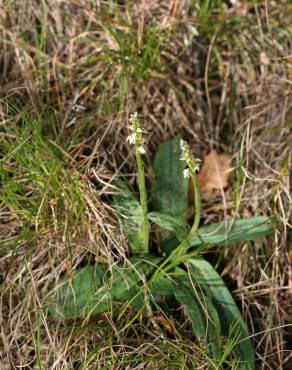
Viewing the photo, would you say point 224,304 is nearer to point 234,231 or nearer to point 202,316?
point 202,316

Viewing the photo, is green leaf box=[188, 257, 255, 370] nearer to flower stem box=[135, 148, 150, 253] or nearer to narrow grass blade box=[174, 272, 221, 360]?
narrow grass blade box=[174, 272, 221, 360]

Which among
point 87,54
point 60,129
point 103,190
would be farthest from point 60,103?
point 103,190

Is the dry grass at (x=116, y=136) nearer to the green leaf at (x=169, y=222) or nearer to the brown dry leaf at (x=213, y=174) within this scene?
the brown dry leaf at (x=213, y=174)

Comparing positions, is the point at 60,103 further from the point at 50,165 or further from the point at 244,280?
the point at 244,280

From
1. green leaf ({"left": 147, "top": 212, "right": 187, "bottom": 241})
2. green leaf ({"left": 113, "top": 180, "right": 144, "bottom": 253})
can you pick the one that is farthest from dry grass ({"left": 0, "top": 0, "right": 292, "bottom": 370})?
green leaf ({"left": 147, "top": 212, "right": 187, "bottom": 241})

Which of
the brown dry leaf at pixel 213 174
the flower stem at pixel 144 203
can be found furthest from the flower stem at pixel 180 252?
the brown dry leaf at pixel 213 174

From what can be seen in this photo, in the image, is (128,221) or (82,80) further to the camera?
(82,80)

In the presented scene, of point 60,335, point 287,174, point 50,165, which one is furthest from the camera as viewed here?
point 287,174
